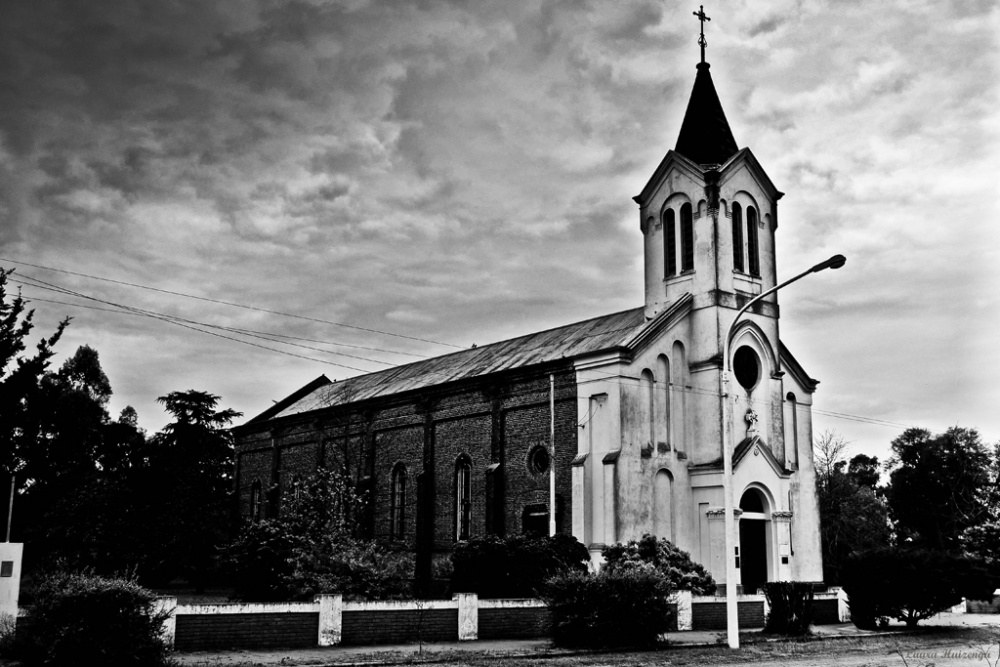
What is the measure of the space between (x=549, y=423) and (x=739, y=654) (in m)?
16.8

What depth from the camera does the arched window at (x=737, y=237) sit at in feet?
124

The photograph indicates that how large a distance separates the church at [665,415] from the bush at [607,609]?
11.7 m

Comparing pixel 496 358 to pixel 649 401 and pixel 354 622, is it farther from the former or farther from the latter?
pixel 354 622

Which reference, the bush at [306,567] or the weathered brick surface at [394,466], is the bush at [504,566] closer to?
the bush at [306,567]

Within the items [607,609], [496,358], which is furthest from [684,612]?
[496,358]

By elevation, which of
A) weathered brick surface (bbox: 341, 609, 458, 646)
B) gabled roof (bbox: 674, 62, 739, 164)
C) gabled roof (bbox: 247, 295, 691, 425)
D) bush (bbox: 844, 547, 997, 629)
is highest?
gabled roof (bbox: 674, 62, 739, 164)

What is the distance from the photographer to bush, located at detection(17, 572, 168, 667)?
15430mm

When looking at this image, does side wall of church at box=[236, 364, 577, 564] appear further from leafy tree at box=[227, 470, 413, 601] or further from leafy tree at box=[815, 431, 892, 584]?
leafy tree at box=[815, 431, 892, 584]

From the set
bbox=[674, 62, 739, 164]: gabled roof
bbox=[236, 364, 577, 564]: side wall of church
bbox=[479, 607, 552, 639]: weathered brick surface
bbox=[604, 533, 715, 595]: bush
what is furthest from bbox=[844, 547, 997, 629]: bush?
bbox=[674, 62, 739, 164]: gabled roof

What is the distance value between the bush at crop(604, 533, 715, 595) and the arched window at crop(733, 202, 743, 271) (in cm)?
1123

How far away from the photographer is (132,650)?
1580cm

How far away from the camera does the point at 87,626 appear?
15555mm

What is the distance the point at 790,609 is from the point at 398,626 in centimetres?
992

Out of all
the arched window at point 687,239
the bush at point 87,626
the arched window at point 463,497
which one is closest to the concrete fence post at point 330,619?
the bush at point 87,626
